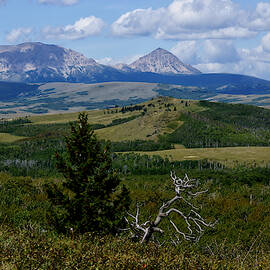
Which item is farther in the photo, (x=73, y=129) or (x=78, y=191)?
(x=73, y=129)

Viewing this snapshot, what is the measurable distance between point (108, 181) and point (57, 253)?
17764 mm

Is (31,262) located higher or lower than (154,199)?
higher

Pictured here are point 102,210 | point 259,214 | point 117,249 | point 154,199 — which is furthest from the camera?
point 154,199

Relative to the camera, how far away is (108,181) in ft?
101

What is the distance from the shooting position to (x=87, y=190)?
29.9m

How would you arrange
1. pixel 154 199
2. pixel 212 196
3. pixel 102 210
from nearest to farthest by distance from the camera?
pixel 102 210 → pixel 154 199 → pixel 212 196

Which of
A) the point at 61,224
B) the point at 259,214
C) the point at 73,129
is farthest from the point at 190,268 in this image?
the point at 259,214

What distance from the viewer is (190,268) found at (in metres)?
12.5

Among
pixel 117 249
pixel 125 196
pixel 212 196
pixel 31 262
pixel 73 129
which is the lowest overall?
pixel 212 196

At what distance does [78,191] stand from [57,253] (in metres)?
17.8

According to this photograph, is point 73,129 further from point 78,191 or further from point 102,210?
point 102,210

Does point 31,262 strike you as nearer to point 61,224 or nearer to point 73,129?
point 61,224

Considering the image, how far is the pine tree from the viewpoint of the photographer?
28750mm

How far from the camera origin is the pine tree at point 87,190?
28.8 meters
